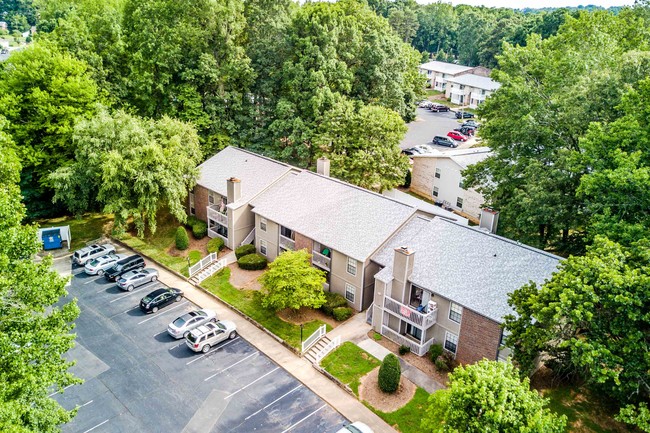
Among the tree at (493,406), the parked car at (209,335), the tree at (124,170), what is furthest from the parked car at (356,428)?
the tree at (124,170)

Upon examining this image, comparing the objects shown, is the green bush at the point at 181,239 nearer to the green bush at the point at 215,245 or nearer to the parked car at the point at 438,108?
the green bush at the point at 215,245

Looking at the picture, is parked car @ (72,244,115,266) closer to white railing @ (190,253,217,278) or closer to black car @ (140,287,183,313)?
white railing @ (190,253,217,278)

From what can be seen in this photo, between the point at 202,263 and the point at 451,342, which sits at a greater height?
the point at 451,342

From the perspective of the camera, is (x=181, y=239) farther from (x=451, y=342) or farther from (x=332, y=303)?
(x=451, y=342)

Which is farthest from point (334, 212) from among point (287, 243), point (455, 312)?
point (455, 312)

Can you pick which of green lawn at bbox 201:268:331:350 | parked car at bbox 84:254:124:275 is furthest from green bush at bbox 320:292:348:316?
parked car at bbox 84:254:124:275
